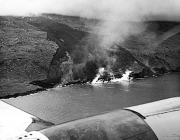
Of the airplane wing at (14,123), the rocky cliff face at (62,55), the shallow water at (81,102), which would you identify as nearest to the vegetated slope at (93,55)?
the rocky cliff face at (62,55)

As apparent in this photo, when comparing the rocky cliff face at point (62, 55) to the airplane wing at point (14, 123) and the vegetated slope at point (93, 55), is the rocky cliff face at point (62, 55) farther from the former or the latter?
A: the airplane wing at point (14, 123)

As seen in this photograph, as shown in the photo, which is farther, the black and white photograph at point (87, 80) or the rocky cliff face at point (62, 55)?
the rocky cliff face at point (62, 55)

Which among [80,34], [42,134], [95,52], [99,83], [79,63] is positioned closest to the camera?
[42,134]

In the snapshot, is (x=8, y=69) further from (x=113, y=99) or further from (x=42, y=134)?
(x=42, y=134)

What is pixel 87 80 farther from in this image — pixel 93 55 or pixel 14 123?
pixel 14 123

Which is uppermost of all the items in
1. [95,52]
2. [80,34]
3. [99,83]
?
[80,34]

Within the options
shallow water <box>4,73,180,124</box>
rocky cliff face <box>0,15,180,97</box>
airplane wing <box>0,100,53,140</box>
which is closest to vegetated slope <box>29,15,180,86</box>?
rocky cliff face <box>0,15,180,97</box>

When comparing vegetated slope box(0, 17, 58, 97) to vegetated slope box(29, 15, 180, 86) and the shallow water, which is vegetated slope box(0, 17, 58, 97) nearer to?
vegetated slope box(29, 15, 180, 86)

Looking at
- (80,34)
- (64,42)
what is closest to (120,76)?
(64,42)
